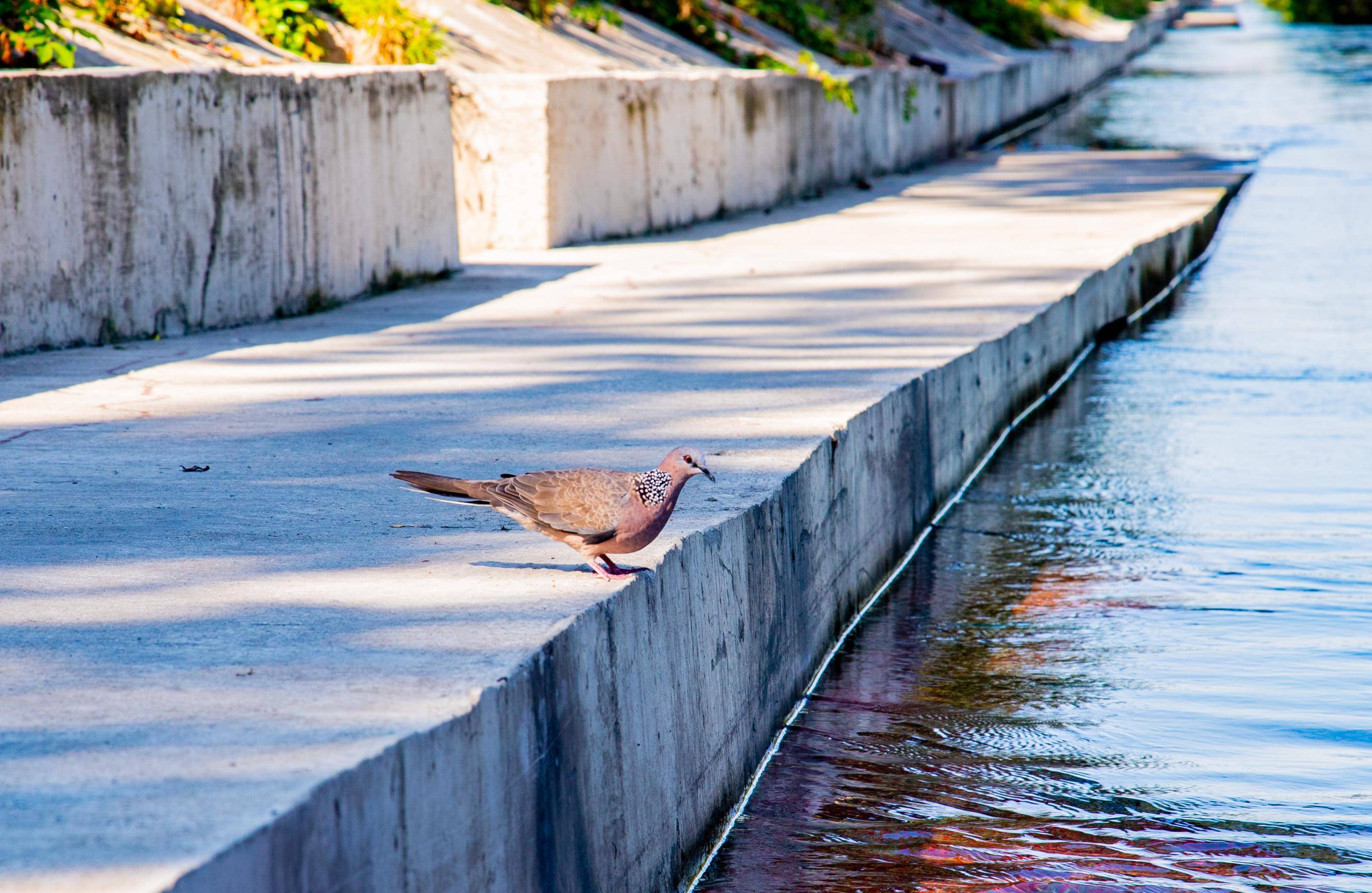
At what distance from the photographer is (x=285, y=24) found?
38.0ft

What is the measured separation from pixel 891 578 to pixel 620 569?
3.37 m

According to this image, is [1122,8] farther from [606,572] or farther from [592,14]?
[606,572]

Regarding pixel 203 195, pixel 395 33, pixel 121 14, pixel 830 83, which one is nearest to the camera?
pixel 203 195

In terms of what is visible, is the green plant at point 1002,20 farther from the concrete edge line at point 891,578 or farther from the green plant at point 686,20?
the concrete edge line at point 891,578

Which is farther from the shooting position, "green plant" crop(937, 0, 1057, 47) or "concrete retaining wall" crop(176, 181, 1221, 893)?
"green plant" crop(937, 0, 1057, 47)

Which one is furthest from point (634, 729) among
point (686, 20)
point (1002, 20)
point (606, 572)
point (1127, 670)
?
point (1002, 20)

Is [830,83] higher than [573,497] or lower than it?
higher

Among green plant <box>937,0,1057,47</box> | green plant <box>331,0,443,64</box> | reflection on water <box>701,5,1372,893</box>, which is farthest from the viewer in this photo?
green plant <box>937,0,1057,47</box>

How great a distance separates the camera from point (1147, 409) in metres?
10.6

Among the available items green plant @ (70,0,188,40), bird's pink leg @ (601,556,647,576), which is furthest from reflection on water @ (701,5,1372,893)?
green plant @ (70,0,188,40)

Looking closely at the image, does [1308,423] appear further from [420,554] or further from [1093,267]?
[420,554]

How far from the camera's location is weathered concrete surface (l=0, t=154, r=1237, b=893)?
3027mm

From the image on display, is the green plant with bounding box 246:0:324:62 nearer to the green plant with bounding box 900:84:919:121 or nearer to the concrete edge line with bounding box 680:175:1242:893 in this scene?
the concrete edge line with bounding box 680:175:1242:893

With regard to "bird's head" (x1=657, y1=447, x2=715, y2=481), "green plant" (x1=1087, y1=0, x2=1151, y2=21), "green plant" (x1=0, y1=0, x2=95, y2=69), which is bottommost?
"bird's head" (x1=657, y1=447, x2=715, y2=481)
